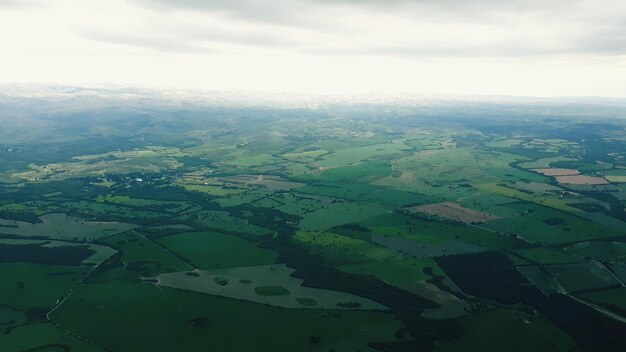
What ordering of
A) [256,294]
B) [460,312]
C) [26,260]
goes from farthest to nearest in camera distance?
[26,260] < [256,294] < [460,312]

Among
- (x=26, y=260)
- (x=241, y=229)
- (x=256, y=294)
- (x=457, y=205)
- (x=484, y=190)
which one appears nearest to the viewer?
(x=256, y=294)

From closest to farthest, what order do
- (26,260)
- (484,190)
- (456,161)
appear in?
(26,260) < (484,190) < (456,161)

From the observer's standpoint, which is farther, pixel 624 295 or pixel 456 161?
pixel 456 161

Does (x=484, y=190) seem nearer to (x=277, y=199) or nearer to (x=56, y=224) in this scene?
(x=277, y=199)

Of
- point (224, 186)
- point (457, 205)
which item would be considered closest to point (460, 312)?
point (457, 205)

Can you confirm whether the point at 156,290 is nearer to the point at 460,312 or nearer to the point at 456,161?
the point at 460,312

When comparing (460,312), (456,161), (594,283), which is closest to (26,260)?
(460,312)

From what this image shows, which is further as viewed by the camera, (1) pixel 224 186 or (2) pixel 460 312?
(1) pixel 224 186

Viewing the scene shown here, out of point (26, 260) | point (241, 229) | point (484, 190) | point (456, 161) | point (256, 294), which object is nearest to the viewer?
point (256, 294)
